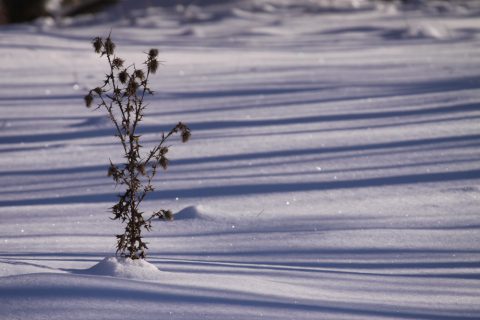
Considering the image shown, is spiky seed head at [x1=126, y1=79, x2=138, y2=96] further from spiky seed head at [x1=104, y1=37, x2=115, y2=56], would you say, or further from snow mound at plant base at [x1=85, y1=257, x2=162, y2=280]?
snow mound at plant base at [x1=85, y1=257, x2=162, y2=280]

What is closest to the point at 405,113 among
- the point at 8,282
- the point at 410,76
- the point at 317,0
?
the point at 410,76

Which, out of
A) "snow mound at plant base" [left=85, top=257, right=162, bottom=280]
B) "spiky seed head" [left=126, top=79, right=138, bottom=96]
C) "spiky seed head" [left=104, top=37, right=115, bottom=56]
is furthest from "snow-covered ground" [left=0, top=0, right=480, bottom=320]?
"spiky seed head" [left=104, top=37, right=115, bottom=56]

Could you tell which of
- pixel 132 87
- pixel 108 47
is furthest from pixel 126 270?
pixel 108 47

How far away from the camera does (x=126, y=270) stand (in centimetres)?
262

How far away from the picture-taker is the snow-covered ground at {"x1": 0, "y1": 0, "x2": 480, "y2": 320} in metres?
2.46

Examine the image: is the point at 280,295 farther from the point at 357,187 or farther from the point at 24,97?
the point at 24,97

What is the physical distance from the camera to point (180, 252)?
3281mm

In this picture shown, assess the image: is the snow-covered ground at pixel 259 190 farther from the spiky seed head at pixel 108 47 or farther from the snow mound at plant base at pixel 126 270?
the spiky seed head at pixel 108 47

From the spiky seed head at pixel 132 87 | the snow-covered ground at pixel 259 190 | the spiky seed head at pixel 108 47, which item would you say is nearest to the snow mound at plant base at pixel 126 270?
the snow-covered ground at pixel 259 190

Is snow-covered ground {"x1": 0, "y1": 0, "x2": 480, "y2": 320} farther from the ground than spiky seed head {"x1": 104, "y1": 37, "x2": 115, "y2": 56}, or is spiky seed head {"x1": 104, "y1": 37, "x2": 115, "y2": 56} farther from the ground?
spiky seed head {"x1": 104, "y1": 37, "x2": 115, "y2": 56}

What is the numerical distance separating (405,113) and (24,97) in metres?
4.11

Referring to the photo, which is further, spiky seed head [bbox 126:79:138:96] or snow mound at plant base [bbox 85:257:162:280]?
spiky seed head [bbox 126:79:138:96]

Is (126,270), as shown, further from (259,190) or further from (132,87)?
(259,190)

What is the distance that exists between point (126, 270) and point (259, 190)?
1.86m
